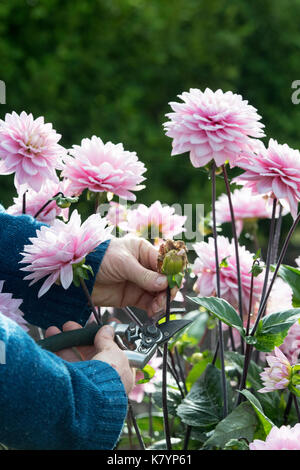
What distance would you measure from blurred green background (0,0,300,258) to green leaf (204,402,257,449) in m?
2.17

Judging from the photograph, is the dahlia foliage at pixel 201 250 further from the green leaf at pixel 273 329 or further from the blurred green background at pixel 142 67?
the blurred green background at pixel 142 67

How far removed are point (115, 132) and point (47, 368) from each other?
102 inches

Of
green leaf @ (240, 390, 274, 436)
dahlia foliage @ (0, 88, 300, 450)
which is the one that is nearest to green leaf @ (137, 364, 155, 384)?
dahlia foliage @ (0, 88, 300, 450)

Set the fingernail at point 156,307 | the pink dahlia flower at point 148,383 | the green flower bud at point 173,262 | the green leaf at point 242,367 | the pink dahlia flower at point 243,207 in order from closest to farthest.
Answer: the green flower bud at point 173,262 < the fingernail at point 156,307 < the green leaf at point 242,367 < the pink dahlia flower at point 148,383 < the pink dahlia flower at point 243,207

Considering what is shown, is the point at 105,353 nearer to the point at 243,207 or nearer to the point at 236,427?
the point at 236,427

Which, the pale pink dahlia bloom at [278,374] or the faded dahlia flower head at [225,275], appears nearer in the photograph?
the pale pink dahlia bloom at [278,374]

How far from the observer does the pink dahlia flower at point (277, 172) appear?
2.66ft

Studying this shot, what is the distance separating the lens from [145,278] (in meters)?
0.83

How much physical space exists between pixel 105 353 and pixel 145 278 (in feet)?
0.43

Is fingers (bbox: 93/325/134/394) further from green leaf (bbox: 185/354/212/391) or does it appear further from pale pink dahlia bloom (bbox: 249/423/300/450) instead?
green leaf (bbox: 185/354/212/391)

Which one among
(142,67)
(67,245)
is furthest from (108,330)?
(142,67)

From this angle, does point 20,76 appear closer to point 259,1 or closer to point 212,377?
point 259,1

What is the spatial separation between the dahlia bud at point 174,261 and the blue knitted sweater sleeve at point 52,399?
133 mm

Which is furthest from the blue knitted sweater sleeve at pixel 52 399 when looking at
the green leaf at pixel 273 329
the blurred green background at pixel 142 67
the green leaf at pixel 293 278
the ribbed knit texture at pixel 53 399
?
the blurred green background at pixel 142 67
